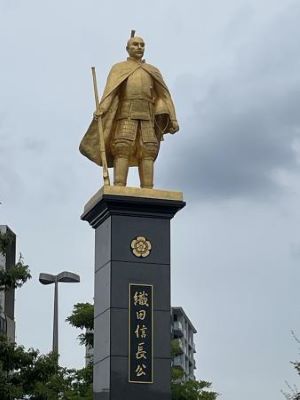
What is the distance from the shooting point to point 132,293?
14.5 m

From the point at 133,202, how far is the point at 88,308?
12.3m

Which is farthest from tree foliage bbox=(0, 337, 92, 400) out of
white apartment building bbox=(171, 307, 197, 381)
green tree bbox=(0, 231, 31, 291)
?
white apartment building bbox=(171, 307, 197, 381)

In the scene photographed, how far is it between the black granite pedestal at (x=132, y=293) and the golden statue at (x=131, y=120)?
538 mm

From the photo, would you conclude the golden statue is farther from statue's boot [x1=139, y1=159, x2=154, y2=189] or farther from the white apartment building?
the white apartment building

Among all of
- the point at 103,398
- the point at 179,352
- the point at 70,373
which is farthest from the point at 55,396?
the point at 103,398

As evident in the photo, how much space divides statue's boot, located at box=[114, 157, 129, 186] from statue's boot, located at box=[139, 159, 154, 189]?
0.75ft

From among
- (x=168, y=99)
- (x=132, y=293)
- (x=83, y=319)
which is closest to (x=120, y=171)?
(x=168, y=99)

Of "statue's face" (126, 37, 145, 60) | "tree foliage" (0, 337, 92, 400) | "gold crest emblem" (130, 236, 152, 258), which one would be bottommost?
"tree foliage" (0, 337, 92, 400)

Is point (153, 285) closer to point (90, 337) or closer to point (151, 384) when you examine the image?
point (151, 384)

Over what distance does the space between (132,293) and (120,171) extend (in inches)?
71.3

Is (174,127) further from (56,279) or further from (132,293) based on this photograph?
(56,279)

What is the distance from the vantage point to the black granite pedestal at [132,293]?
46.6 ft

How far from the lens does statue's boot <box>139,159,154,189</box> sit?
15.4m

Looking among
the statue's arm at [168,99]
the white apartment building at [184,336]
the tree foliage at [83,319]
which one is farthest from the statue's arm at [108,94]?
the white apartment building at [184,336]
